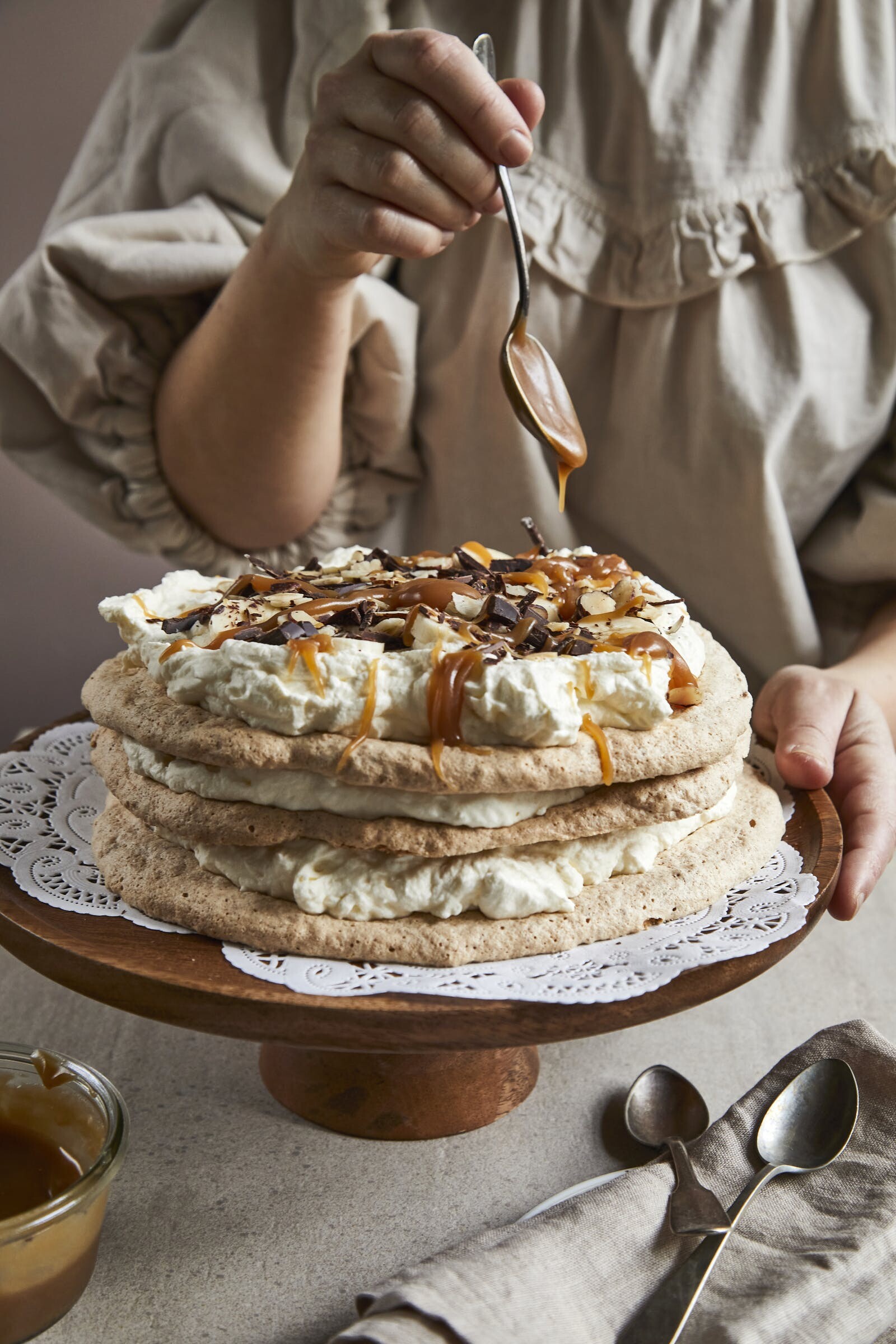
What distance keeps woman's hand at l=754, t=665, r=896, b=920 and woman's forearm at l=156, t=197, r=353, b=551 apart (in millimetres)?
847

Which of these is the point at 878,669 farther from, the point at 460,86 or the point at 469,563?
the point at 460,86

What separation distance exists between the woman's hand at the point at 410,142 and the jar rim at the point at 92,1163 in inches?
36.0

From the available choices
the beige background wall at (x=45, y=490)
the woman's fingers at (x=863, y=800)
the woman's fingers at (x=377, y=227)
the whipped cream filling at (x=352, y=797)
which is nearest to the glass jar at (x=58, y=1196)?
the whipped cream filling at (x=352, y=797)

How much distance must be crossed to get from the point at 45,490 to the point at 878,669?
2727 mm

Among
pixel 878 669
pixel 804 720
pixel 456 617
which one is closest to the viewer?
pixel 456 617

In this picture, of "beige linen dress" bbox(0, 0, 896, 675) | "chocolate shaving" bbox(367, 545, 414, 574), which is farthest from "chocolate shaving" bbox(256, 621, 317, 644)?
"beige linen dress" bbox(0, 0, 896, 675)

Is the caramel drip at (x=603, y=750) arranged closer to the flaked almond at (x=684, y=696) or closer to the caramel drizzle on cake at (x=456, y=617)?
the caramel drizzle on cake at (x=456, y=617)

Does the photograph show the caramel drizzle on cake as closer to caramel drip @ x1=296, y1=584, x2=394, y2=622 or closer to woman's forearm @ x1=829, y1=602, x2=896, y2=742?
caramel drip @ x1=296, y1=584, x2=394, y2=622

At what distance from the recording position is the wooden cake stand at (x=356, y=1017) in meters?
0.83

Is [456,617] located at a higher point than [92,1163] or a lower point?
higher

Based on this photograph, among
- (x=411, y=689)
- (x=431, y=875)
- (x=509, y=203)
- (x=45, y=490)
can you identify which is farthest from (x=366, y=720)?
(x=45, y=490)

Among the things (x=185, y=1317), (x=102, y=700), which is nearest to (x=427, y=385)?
(x=102, y=700)

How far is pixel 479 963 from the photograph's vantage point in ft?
3.02

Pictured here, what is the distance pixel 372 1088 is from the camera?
41.9 inches
